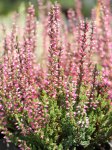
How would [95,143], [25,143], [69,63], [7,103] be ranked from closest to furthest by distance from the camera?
[25,143] → [7,103] → [95,143] → [69,63]

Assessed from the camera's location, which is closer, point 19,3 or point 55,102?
point 55,102

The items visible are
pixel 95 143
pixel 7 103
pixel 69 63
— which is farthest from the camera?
pixel 69 63

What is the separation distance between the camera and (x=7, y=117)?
11.3 ft

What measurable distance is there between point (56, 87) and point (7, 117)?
0.41 meters

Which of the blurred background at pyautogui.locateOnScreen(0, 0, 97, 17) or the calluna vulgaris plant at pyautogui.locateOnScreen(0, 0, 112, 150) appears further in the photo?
the blurred background at pyautogui.locateOnScreen(0, 0, 97, 17)

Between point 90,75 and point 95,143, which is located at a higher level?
point 90,75

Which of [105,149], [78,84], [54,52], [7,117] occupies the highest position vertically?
[54,52]

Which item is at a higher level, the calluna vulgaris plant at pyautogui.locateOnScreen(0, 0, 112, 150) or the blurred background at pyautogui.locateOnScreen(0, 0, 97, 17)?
the blurred background at pyautogui.locateOnScreen(0, 0, 97, 17)

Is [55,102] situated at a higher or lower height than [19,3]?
lower

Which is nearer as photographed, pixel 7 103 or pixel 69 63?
pixel 7 103

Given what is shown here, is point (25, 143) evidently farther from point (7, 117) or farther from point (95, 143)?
point (95, 143)

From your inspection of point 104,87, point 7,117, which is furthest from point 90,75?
point 7,117

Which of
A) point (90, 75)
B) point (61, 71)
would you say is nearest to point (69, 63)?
point (90, 75)

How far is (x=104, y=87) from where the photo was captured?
3.60 metres
